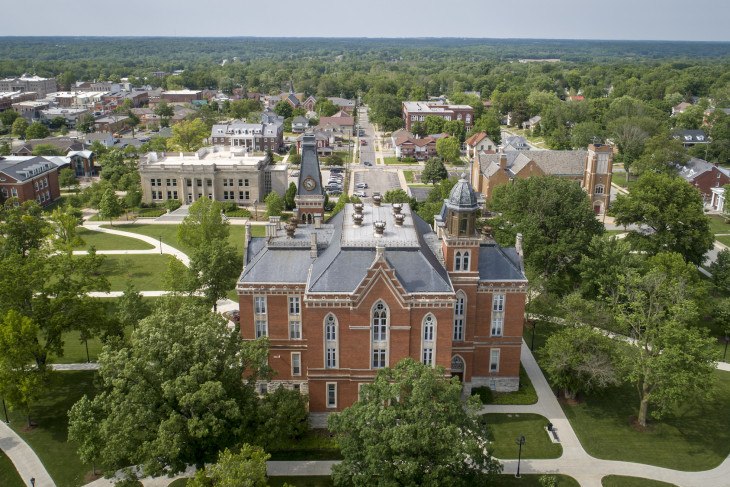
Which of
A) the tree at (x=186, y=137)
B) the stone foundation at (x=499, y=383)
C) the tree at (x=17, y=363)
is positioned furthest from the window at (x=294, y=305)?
the tree at (x=186, y=137)

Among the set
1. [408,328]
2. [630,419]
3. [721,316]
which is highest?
[408,328]

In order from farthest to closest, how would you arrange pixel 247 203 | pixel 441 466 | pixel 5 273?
pixel 247 203, pixel 5 273, pixel 441 466

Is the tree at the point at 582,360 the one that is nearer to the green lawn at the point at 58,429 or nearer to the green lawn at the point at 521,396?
the green lawn at the point at 521,396

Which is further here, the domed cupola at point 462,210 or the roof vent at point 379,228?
the roof vent at point 379,228

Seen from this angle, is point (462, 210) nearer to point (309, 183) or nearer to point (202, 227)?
point (309, 183)

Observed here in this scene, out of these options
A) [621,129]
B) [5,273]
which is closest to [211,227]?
[5,273]

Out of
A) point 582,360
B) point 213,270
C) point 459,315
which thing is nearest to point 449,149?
point 213,270

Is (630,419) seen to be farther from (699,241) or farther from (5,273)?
(5,273)
